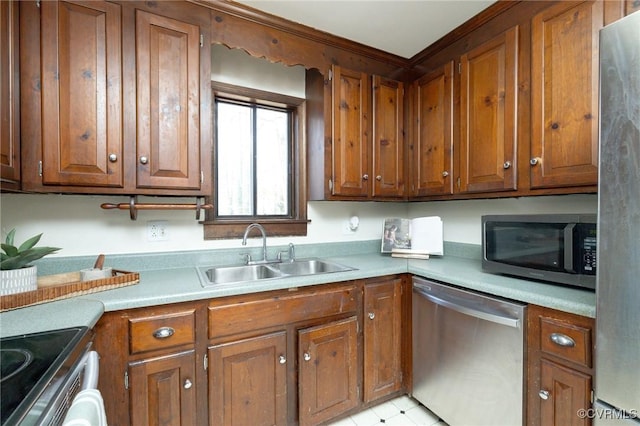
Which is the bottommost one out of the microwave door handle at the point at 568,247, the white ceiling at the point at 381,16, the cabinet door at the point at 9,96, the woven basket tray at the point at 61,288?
the woven basket tray at the point at 61,288

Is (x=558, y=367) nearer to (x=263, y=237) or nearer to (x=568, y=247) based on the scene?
(x=568, y=247)

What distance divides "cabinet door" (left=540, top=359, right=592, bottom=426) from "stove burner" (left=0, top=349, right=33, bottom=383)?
1.74m

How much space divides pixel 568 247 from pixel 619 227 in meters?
0.44

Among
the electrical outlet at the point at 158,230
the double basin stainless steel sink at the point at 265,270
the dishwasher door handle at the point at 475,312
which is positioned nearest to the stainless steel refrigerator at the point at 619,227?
the dishwasher door handle at the point at 475,312

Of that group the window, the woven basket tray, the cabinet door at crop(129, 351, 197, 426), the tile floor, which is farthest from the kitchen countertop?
the tile floor

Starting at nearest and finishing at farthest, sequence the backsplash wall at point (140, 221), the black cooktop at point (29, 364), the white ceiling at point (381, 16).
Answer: the black cooktop at point (29, 364) → the backsplash wall at point (140, 221) → the white ceiling at point (381, 16)

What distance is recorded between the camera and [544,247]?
1377mm

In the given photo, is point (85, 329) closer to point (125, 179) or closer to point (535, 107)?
point (125, 179)

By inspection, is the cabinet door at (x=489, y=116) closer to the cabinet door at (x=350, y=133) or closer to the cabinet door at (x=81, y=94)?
the cabinet door at (x=350, y=133)

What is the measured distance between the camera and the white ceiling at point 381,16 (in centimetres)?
162

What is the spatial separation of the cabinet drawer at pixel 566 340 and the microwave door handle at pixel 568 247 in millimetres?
260

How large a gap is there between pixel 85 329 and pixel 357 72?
197 centimetres

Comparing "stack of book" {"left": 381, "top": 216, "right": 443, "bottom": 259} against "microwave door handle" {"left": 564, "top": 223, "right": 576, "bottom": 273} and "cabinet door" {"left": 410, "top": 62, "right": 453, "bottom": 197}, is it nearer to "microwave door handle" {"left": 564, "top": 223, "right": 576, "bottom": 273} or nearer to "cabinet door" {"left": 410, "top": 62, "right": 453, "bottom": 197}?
"cabinet door" {"left": 410, "top": 62, "right": 453, "bottom": 197}

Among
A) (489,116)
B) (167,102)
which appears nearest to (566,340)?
(489,116)
